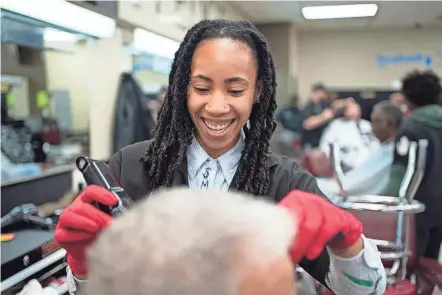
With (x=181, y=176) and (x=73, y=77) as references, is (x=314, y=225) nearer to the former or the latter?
(x=181, y=176)

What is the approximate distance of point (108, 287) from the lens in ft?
1.59

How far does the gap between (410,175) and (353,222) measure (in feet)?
5.52

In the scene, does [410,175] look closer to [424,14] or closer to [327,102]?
[327,102]

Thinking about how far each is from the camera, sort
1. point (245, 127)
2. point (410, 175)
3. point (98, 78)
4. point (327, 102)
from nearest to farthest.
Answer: point (245, 127), point (410, 175), point (98, 78), point (327, 102)

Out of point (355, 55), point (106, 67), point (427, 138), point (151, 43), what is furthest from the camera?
point (355, 55)

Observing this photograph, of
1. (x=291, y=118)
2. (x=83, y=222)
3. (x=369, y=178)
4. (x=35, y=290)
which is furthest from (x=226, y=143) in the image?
(x=291, y=118)

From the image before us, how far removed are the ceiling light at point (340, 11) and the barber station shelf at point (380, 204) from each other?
14.5 ft

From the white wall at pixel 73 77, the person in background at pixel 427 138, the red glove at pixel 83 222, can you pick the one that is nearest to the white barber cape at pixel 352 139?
the person in background at pixel 427 138

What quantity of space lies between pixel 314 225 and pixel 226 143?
19.5 inches

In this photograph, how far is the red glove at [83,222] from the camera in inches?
26.5

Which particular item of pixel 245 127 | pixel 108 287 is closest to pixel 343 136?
pixel 245 127

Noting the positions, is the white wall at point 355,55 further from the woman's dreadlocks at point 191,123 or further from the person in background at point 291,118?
the woman's dreadlocks at point 191,123

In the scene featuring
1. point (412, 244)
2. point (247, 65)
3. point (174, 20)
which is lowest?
point (412, 244)

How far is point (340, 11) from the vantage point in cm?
676
